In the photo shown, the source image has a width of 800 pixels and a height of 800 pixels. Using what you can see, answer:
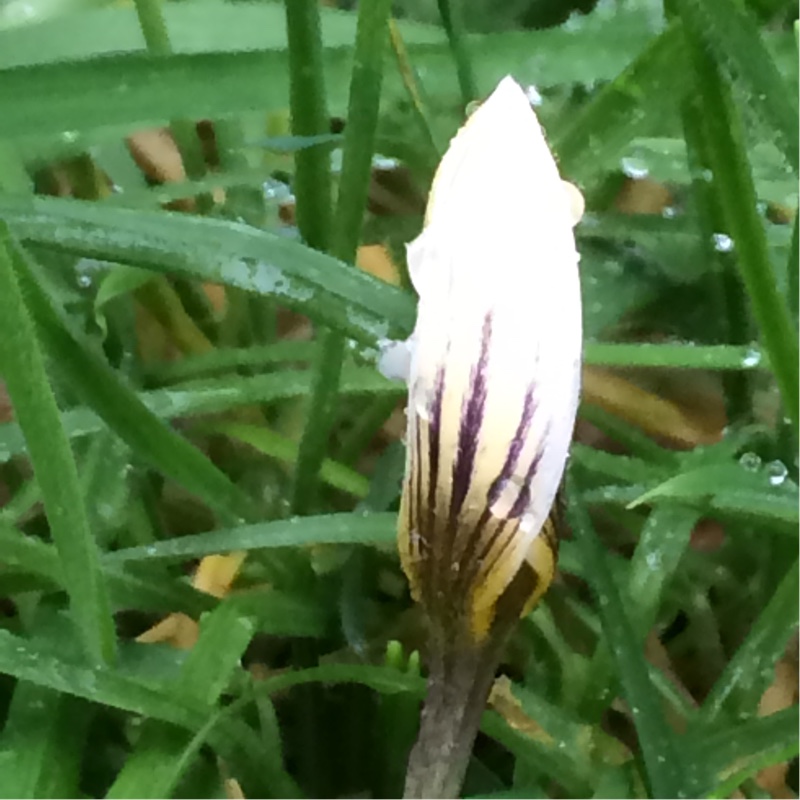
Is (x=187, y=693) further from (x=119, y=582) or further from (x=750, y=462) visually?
(x=750, y=462)

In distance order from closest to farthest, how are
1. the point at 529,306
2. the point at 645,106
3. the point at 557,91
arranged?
the point at 529,306 < the point at 645,106 < the point at 557,91

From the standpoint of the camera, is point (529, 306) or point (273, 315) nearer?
point (529, 306)

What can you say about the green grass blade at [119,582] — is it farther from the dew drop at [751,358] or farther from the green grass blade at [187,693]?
the dew drop at [751,358]

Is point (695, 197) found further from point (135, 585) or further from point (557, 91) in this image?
point (135, 585)

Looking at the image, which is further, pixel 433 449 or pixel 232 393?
pixel 232 393

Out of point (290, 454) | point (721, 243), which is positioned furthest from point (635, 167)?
point (290, 454)

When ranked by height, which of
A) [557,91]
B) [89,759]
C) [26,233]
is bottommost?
[89,759]

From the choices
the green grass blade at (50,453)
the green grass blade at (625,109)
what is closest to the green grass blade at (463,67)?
the green grass blade at (625,109)

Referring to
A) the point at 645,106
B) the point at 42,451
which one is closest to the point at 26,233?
the point at 42,451
